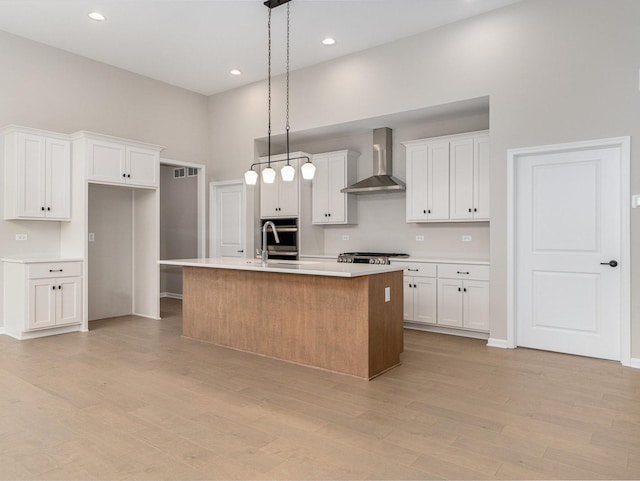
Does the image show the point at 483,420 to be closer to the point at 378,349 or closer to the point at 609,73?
the point at 378,349

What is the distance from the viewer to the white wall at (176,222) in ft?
25.4

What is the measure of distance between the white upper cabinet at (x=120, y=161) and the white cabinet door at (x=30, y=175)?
48 cm

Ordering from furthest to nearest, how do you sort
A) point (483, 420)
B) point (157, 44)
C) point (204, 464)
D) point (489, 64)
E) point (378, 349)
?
point (157, 44)
point (489, 64)
point (378, 349)
point (483, 420)
point (204, 464)

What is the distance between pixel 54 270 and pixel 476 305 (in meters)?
4.95

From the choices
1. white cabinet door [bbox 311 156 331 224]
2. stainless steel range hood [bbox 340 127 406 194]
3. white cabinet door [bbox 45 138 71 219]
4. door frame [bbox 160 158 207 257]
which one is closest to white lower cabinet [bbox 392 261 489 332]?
stainless steel range hood [bbox 340 127 406 194]

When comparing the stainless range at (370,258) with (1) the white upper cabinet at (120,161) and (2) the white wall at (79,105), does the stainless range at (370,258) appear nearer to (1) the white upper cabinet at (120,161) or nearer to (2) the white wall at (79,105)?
(1) the white upper cabinet at (120,161)

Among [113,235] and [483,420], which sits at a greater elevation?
[113,235]

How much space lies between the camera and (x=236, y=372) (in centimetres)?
369

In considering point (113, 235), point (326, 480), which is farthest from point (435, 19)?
point (113, 235)

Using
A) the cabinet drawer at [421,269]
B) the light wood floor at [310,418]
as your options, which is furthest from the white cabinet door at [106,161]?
the cabinet drawer at [421,269]

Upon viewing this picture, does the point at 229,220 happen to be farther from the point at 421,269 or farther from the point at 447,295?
the point at 447,295

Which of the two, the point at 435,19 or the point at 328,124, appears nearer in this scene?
the point at 435,19

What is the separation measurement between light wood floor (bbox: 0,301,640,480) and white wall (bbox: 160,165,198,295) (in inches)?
146

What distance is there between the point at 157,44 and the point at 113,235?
2719 millimetres
